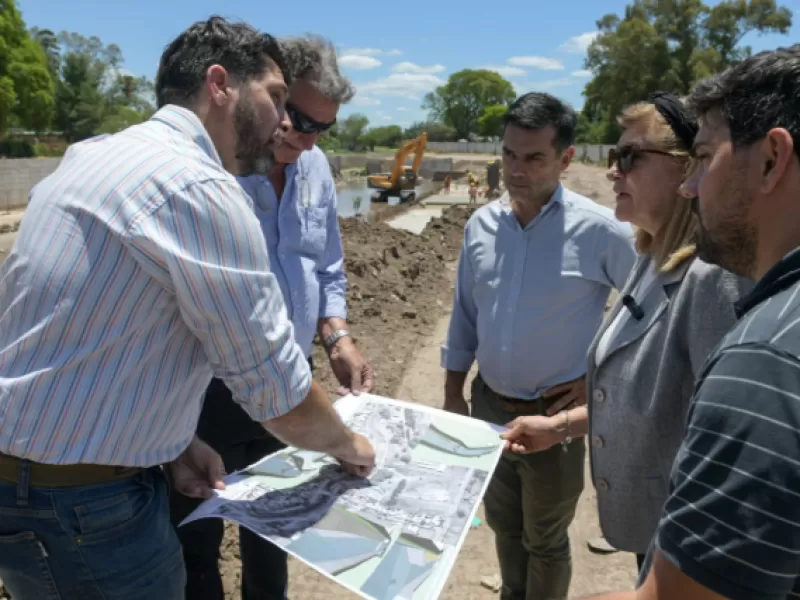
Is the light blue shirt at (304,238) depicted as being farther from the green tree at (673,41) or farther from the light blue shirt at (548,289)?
the green tree at (673,41)

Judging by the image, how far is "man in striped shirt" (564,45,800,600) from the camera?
92cm

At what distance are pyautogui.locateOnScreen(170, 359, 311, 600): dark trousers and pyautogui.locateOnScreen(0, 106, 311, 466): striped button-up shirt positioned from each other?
105 centimetres

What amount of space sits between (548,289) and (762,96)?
181cm

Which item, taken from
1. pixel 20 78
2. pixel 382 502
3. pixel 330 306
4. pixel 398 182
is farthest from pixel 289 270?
pixel 20 78

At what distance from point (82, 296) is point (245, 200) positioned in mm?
431

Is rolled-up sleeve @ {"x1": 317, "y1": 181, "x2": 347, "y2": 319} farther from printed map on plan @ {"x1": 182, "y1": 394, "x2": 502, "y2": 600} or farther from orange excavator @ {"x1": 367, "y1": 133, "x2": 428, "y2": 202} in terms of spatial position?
orange excavator @ {"x1": 367, "y1": 133, "x2": 428, "y2": 202}

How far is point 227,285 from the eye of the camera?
60.2 inches

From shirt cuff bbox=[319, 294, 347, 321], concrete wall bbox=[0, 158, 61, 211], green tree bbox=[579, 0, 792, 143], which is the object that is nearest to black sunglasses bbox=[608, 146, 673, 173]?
shirt cuff bbox=[319, 294, 347, 321]

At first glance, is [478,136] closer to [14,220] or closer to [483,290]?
[14,220]

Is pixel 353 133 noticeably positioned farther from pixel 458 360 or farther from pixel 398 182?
pixel 458 360

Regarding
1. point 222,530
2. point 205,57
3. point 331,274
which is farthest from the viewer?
point 331,274

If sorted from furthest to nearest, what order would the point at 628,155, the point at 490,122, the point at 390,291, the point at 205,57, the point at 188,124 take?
the point at 490,122 → the point at 390,291 → the point at 628,155 → the point at 205,57 → the point at 188,124

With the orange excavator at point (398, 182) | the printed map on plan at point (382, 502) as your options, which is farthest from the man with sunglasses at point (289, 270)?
the orange excavator at point (398, 182)

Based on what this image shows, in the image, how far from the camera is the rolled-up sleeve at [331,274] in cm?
319
